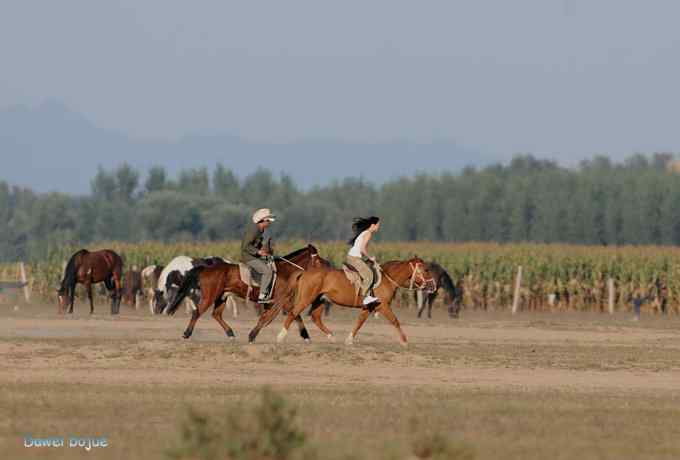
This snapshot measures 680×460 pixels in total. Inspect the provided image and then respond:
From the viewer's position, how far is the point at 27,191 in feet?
437

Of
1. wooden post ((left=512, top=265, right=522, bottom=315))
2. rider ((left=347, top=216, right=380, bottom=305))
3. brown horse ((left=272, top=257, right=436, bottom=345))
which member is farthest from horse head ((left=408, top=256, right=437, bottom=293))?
wooden post ((left=512, top=265, right=522, bottom=315))

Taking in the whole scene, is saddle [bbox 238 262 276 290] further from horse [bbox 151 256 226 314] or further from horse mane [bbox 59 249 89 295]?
horse mane [bbox 59 249 89 295]

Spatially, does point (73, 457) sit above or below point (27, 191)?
below

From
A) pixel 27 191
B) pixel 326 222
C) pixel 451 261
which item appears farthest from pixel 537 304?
pixel 27 191

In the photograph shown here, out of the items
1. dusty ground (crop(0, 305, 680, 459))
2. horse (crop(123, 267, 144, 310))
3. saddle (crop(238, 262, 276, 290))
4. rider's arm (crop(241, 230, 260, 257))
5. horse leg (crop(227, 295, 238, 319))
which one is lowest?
dusty ground (crop(0, 305, 680, 459))

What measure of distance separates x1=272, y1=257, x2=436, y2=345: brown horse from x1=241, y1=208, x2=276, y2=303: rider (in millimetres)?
460

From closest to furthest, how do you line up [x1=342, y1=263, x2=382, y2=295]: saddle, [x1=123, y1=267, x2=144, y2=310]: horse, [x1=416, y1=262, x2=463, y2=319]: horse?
1. [x1=342, y1=263, x2=382, y2=295]: saddle
2. [x1=416, y1=262, x2=463, y2=319]: horse
3. [x1=123, y1=267, x2=144, y2=310]: horse

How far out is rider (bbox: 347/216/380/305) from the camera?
2722 centimetres

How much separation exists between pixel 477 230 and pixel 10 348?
7727 cm

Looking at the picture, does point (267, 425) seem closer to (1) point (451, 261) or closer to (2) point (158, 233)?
(1) point (451, 261)

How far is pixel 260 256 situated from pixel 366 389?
825cm

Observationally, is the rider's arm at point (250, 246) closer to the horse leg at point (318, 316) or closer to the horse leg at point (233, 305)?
the horse leg at point (318, 316)

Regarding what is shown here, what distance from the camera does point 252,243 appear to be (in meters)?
28.4

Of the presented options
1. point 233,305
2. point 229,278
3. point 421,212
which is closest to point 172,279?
point 233,305
